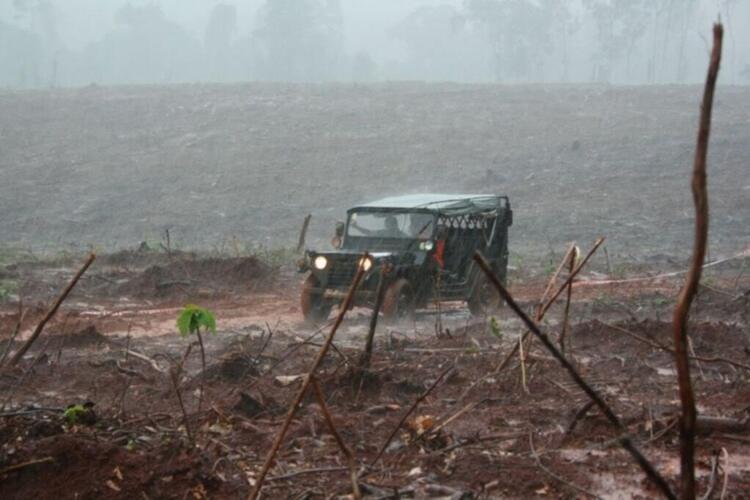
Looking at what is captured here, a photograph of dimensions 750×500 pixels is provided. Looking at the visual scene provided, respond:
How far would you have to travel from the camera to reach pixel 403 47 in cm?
12862

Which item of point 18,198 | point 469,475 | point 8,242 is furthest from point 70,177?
point 469,475

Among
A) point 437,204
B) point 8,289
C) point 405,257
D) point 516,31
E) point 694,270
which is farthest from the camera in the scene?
point 516,31

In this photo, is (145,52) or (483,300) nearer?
(483,300)

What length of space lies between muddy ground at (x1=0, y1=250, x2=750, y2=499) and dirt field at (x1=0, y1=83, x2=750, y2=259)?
14.4 m

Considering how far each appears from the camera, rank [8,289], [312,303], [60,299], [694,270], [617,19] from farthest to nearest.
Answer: [617,19], [8,289], [312,303], [60,299], [694,270]

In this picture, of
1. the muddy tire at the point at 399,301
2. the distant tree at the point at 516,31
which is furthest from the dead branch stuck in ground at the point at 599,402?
the distant tree at the point at 516,31

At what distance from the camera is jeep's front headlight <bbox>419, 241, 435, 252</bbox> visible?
41.2ft

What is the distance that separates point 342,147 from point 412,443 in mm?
33804

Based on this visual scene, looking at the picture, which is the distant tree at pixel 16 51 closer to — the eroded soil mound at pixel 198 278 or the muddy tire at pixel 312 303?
the eroded soil mound at pixel 198 278

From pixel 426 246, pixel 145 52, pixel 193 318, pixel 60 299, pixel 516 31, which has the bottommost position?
pixel 426 246

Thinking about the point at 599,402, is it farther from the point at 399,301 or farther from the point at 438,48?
the point at 438,48

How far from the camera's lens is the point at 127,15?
101 m

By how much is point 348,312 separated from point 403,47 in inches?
4679

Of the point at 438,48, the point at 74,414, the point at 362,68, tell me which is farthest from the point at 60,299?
the point at 438,48
